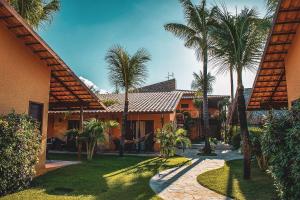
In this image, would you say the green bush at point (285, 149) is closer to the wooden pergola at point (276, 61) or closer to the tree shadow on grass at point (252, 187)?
the tree shadow on grass at point (252, 187)

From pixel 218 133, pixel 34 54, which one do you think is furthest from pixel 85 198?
pixel 218 133

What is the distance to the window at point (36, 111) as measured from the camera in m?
10.4

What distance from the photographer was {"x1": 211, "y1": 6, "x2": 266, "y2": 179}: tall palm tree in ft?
31.0

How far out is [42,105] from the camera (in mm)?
11016

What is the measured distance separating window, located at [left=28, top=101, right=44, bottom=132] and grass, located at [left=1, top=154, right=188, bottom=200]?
2136 mm

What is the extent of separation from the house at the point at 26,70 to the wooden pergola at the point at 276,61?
716 centimetres

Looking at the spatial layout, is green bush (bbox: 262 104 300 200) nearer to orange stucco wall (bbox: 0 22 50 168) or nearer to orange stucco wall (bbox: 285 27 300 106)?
orange stucco wall (bbox: 285 27 300 106)

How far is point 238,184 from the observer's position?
28.1 feet

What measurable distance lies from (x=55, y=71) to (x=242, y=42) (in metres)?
7.41

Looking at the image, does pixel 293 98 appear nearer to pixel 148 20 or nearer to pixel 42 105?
pixel 148 20

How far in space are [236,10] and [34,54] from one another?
24.5 ft

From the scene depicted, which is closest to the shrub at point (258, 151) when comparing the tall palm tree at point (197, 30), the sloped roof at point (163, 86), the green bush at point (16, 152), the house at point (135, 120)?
the tall palm tree at point (197, 30)

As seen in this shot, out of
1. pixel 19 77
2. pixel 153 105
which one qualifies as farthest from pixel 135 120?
pixel 19 77

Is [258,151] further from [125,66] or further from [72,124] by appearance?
[72,124]
